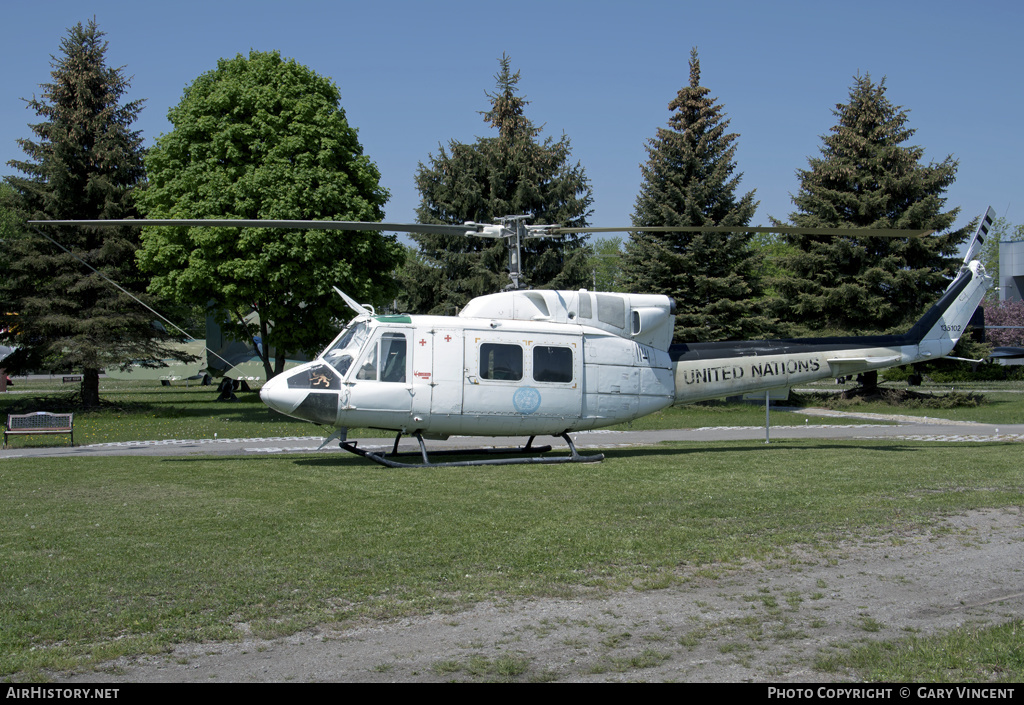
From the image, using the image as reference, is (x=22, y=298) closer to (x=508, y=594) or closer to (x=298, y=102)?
(x=298, y=102)

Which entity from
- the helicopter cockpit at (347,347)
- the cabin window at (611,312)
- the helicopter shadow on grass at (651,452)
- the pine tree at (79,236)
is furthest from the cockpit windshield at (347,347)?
the pine tree at (79,236)

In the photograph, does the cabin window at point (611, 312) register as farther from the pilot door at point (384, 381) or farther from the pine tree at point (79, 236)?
the pine tree at point (79, 236)

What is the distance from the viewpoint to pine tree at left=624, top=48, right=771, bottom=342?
1212 inches

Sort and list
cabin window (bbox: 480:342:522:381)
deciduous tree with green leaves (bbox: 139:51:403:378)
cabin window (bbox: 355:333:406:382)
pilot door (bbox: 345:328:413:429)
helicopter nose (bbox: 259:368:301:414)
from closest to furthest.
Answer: helicopter nose (bbox: 259:368:301:414), pilot door (bbox: 345:328:413:429), cabin window (bbox: 355:333:406:382), cabin window (bbox: 480:342:522:381), deciduous tree with green leaves (bbox: 139:51:403:378)

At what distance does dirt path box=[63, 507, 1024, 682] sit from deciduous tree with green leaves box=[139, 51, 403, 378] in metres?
20.9

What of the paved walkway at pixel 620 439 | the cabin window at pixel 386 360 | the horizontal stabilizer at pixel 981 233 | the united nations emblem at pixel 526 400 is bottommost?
the paved walkway at pixel 620 439

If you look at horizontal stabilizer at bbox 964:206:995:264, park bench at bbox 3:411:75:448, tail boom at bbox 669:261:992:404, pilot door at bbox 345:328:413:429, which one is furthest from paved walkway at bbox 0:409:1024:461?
horizontal stabilizer at bbox 964:206:995:264

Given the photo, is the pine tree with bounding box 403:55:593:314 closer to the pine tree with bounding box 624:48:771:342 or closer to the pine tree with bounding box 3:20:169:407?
the pine tree with bounding box 624:48:771:342

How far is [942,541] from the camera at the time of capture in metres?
8.20

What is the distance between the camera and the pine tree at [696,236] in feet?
101

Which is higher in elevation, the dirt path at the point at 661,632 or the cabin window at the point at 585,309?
the cabin window at the point at 585,309

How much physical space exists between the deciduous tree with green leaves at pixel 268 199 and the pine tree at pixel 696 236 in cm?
1012
